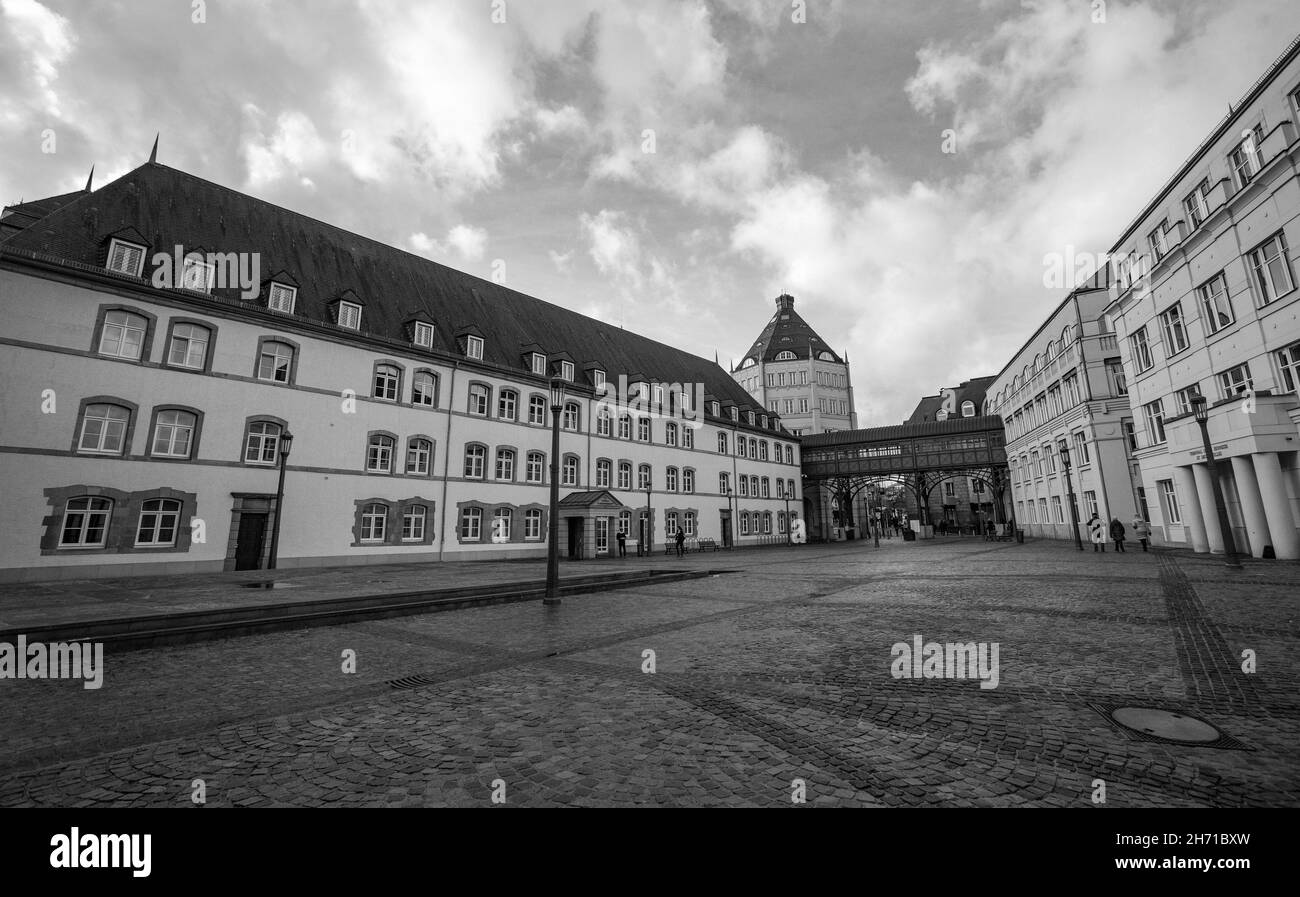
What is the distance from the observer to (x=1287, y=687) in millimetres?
4918

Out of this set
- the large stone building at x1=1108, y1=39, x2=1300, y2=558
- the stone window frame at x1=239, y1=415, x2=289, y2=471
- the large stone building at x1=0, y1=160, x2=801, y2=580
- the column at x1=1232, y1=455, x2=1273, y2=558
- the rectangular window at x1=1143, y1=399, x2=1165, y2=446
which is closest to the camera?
the large stone building at x1=1108, y1=39, x2=1300, y2=558

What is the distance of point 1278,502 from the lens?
1562 centimetres

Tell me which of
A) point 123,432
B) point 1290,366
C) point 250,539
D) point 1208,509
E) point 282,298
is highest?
point 282,298

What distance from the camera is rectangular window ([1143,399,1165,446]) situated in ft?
74.5

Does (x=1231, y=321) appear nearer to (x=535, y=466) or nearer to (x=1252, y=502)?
(x=1252, y=502)

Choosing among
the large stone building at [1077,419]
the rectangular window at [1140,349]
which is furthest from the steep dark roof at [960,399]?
the rectangular window at [1140,349]

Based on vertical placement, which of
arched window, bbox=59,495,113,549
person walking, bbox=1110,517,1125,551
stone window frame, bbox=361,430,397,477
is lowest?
person walking, bbox=1110,517,1125,551

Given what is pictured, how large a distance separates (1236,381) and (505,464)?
97.0ft

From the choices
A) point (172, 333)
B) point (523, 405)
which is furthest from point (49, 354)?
point (523, 405)

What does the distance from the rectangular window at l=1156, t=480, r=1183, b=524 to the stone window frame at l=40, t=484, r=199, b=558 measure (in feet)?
128

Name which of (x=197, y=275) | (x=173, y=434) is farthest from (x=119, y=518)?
(x=197, y=275)

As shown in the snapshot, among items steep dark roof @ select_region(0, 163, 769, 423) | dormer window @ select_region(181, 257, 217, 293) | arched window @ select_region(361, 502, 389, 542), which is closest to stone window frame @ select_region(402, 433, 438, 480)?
arched window @ select_region(361, 502, 389, 542)

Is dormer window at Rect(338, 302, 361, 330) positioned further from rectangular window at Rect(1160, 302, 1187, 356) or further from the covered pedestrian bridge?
the covered pedestrian bridge
